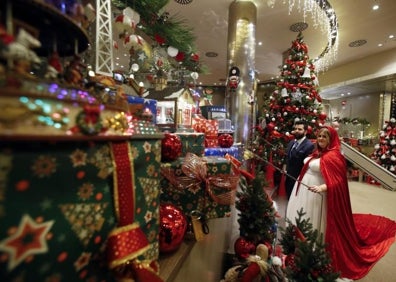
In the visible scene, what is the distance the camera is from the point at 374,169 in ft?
12.9

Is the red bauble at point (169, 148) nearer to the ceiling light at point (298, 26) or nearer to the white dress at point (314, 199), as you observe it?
the white dress at point (314, 199)

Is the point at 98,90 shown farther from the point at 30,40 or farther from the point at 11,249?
the point at 11,249

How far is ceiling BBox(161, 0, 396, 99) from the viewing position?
13.0 feet

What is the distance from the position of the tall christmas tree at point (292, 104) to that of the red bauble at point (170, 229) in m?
3.41

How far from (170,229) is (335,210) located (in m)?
1.58

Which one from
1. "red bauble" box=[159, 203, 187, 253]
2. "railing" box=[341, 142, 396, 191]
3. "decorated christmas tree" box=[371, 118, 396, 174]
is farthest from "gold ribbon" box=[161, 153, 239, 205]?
"decorated christmas tree" box=[371, 118, 396, 174]

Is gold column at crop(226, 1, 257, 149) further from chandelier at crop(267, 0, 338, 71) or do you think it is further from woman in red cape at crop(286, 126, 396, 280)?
woman in red cape at crop(286, 126, 396, 280)

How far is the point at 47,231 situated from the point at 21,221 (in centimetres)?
4

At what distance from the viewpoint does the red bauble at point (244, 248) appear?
4.20 ft

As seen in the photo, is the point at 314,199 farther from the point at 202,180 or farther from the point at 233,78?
the point at 233,78

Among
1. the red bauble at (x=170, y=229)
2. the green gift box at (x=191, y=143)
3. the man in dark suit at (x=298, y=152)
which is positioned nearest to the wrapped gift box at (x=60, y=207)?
the red bauble at (x=170, y=229)

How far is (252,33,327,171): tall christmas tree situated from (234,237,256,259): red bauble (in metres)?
2.78

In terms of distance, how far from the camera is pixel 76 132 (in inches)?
13.1

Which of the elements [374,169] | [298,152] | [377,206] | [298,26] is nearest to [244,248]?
[298,152]
